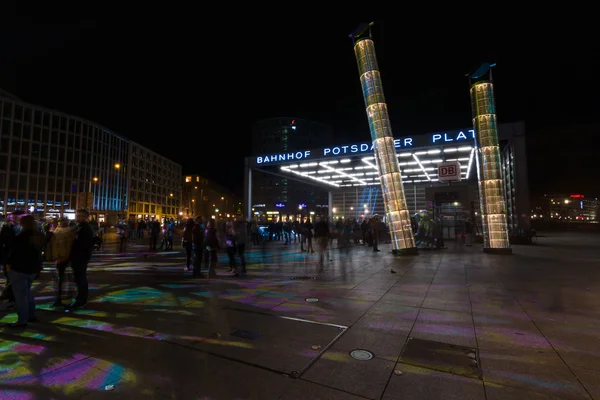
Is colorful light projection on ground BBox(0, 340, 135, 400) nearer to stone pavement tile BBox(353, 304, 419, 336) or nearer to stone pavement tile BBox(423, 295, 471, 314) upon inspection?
stone pavement tile BBox(353, 304, 419, 336)

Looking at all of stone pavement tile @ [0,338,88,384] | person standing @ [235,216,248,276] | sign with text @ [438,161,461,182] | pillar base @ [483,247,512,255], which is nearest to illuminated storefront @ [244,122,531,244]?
sign with text @ [438,161,461,182]

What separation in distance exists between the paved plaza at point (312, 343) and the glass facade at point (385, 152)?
7024mm

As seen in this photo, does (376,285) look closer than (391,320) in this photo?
No

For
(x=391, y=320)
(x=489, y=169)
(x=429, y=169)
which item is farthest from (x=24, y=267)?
(x=429, y=169)

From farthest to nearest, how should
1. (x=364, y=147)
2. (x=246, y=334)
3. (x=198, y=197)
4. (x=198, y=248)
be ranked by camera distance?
Answer: (x=198, y=197), (x=364, y=147), (x=198, y=248), (x=246, y=334)

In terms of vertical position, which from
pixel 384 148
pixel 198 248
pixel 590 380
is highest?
pixel 384 148

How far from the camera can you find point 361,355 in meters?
3.72

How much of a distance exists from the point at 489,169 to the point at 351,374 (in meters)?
15.2

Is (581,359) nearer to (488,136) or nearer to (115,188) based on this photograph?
(488,136)

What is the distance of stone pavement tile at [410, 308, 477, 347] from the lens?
425 cm

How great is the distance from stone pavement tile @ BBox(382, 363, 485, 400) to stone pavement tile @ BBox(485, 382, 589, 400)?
7cm

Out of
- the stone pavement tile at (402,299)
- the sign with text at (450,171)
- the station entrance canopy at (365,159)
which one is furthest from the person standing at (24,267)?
the station entrance canopy at (365,159)

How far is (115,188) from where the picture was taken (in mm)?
71500

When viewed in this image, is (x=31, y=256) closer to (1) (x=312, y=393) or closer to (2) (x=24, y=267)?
(2) (x=24, y=267)
